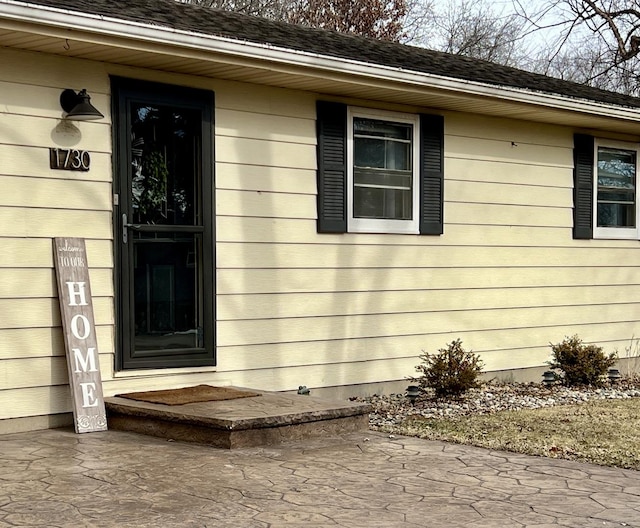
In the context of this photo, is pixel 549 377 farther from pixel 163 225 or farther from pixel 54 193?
pixel 54 193

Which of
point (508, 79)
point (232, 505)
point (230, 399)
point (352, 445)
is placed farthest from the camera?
point (508, 79)

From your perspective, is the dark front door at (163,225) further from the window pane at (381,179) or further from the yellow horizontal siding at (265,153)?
the window pane at (381,179)

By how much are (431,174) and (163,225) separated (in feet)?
9.17

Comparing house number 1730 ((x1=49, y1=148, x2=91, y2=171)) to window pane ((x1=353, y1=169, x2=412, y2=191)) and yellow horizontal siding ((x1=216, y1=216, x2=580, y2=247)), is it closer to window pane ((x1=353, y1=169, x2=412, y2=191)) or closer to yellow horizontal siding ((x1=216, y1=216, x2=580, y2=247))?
yellow horizontal siding ((x1=216, y1=216, x2=580, y2=247))

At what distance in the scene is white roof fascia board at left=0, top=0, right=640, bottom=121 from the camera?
6103 mm

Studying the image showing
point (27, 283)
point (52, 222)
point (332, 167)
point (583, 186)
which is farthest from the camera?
point (583, 186)

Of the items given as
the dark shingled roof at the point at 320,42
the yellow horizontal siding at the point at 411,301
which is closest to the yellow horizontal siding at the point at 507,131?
the dark shingled roof at the point at 320,42

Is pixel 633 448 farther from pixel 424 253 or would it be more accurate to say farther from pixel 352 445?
pixel 424 253

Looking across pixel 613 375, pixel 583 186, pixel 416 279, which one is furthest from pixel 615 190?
pixel 416 279

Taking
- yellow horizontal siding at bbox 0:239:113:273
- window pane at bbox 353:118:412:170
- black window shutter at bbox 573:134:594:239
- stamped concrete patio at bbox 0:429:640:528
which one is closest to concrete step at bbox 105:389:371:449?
stamped concrete patio at bbox 0:429:640:528

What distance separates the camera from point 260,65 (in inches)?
288

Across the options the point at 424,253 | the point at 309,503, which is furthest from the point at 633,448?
the point at 424,253

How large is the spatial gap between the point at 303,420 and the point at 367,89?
3138mm

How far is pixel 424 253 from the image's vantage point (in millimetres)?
8977
